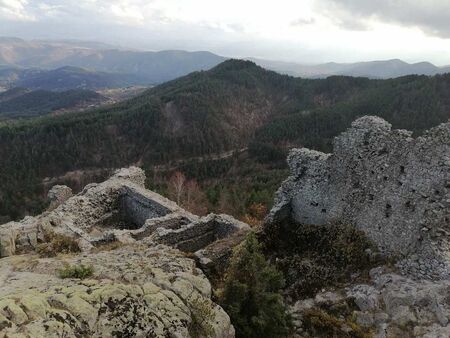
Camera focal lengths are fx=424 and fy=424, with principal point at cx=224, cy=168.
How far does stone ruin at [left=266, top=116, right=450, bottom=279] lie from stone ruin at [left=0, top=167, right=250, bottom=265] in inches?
170

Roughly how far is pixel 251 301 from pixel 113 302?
166 inches

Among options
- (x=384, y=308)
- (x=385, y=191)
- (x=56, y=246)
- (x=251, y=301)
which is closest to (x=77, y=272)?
(x=251, y=301)

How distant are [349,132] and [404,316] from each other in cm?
808

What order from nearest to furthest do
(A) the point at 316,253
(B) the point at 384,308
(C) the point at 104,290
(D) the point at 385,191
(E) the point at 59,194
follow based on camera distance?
(C) the point at 104,290 < (B) the point at 384,308 < (D) the point at 385,191 < (A) the point at 316,253 < (E) the point at 59,194

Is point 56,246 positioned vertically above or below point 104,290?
below

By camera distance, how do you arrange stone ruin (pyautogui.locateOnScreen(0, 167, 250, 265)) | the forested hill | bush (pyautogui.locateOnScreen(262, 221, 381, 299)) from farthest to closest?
the forested hill, stone ruin (pyautogui.locateOnScreen(0, 167, 250, 265)), bush (pyautogui.locateOnScreen(262, 221, 381, 299))

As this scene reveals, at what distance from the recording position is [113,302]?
11.1 meters

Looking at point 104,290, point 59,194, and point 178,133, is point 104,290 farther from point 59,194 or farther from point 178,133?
point 178,133

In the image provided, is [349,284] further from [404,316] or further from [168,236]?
[168,236]

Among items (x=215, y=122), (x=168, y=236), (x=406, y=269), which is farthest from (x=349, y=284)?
(x=215, y=122)

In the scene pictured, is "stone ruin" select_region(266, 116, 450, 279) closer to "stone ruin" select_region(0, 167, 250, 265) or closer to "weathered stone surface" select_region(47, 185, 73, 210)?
"stone ruin" select_region(0, 167, 250, 265)

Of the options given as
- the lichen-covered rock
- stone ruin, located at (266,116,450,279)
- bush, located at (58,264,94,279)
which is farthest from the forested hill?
bush, located at (58,264,94,279)

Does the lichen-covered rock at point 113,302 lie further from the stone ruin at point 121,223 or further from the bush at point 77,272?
the stone ruin at point 121,223

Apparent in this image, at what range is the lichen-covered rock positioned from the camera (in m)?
10.0
